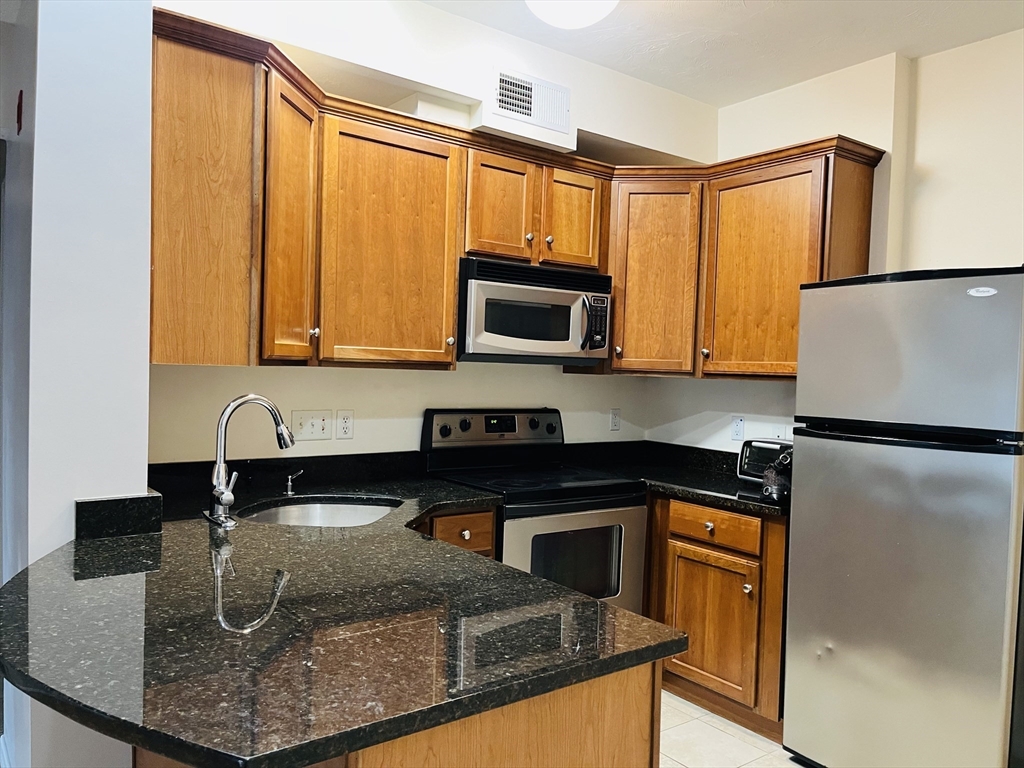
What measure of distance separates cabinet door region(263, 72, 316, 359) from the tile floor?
1885 millimetres

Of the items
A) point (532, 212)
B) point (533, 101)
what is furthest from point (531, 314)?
point (533, 101)

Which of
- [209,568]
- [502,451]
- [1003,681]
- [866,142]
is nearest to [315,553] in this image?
[209,568]

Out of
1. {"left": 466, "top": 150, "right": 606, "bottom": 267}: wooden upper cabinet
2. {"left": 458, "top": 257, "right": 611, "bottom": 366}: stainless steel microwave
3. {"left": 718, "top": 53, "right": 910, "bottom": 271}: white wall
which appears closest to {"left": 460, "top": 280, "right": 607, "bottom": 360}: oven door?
{"left": 458, "top": 257, "right": 611, "bottom": 366}: stainless steel microwave

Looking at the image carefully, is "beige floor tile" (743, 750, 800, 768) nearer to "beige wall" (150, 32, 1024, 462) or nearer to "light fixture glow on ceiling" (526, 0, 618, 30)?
"beige wall" (150, 32, 1024, 462)

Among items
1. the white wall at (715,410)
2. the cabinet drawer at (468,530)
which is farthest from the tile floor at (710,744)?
the white wall at (715,410)

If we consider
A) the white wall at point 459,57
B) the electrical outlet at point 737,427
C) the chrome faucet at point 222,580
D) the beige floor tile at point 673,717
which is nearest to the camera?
the chrome faucet at point 222,580

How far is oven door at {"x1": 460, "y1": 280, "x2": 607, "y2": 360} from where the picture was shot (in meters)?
2.76

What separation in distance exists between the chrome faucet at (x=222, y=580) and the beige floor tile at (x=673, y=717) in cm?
187

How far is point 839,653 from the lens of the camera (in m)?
2.40

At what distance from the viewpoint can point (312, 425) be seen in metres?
2.78

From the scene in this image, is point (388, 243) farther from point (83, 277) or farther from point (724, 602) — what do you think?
point (724, 602)

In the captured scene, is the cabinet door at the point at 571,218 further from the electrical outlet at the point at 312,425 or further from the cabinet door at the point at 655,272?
the electrical outlet at the point at 312,425

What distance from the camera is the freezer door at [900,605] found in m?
2.06

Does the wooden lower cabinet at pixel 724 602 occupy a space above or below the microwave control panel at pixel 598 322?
below
